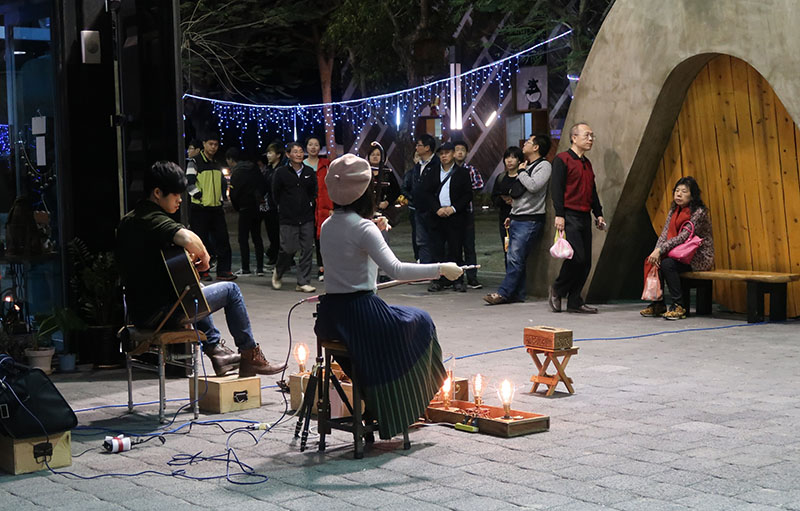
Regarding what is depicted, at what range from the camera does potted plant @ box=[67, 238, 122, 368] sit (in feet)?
28.9

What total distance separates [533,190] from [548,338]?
207 inches

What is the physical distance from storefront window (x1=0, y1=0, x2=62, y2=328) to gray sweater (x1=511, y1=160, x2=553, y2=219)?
→ 17.7ft

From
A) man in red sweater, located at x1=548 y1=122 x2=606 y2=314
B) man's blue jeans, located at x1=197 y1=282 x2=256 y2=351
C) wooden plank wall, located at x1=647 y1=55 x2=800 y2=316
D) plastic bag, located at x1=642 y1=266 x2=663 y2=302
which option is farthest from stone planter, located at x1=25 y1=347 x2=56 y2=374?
wooden plank wall, located at x1=647 y1=55 x2=800 y2=316

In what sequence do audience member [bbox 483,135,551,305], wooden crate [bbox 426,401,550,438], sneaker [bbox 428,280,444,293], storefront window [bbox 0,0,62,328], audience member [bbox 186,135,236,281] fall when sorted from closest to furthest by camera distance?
wooden crate [bbox 426,401,550,438] < storefront window [bbox 0,0,62,328] < audience member [bbox 483,135,551,305] < sneaker [bbox 428,280,444,293] < audience member [bbox 186,135,236,281]

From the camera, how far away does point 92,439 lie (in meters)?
6.43

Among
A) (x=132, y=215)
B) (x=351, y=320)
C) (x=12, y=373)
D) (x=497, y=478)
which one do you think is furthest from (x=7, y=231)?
(x=497, y=478)

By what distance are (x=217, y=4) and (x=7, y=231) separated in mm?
19485

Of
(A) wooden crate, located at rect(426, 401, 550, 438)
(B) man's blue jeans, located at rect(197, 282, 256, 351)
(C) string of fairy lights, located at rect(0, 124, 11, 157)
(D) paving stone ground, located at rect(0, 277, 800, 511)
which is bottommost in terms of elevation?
(D) paving stone ground, located at rect(0, 277, 800, 511)

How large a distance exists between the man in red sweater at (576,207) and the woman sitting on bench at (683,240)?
30.0 inches

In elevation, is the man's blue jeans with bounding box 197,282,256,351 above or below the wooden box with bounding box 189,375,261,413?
above

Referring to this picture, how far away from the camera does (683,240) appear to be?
11102mm

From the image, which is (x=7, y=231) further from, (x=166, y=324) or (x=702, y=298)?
(x=702, y=298)

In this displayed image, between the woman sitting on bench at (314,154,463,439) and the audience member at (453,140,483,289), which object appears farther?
the audience member at (453,140,483,289)

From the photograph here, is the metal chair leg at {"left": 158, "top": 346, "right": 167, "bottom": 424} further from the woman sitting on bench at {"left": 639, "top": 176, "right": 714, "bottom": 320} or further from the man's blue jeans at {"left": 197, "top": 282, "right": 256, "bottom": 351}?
the woman sitting on bench at {"left": 639, "top": 176, "right": 714, "bottom": 320}
